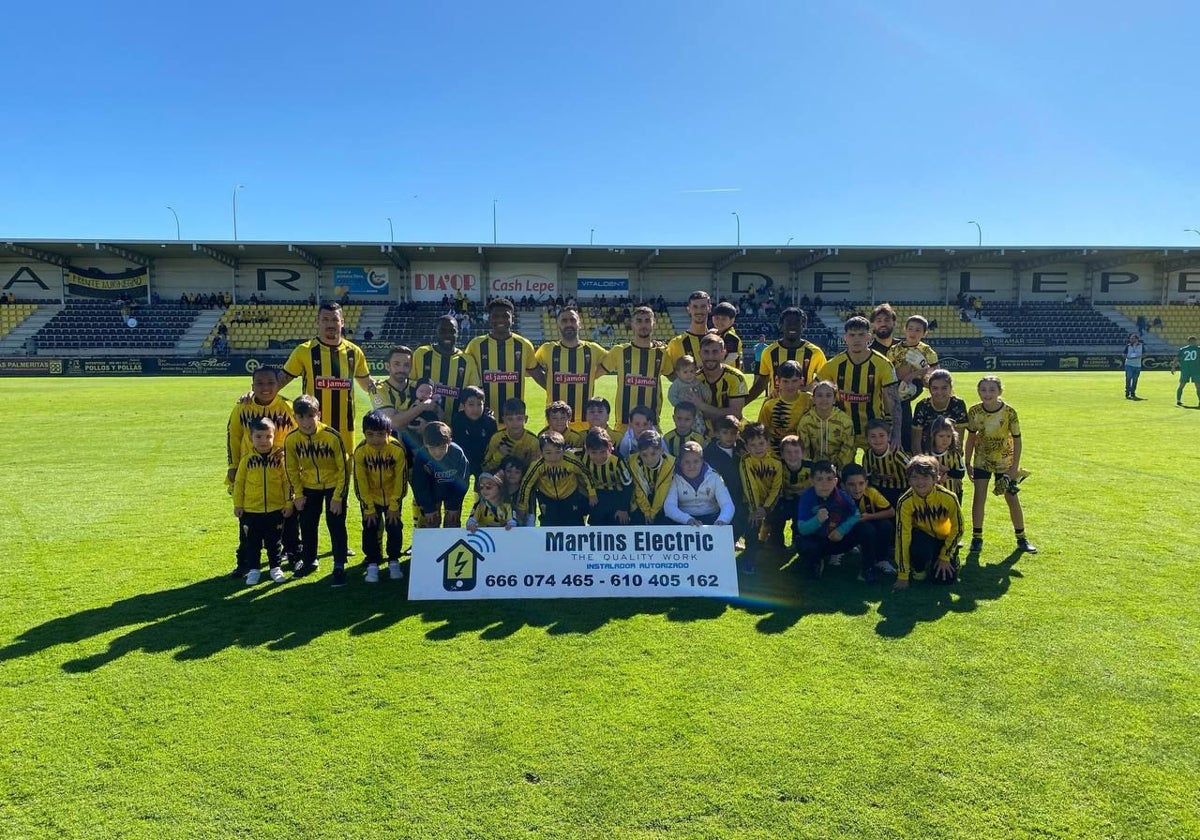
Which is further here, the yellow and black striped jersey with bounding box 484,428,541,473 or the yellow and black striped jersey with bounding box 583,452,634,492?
the yellow and black striped jersey with bounding box 484,428,541,473

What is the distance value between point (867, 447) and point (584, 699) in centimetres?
347

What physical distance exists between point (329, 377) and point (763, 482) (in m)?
3.65

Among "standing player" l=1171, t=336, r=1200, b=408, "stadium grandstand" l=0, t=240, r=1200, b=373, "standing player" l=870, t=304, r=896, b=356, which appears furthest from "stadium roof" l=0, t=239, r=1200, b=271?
"standing player" l=870, t=304, r=896, b=356

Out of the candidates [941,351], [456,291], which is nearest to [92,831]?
[941,351]

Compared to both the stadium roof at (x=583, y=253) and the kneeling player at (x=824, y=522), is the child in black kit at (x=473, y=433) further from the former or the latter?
the stadium roof at (x=583, y=253)

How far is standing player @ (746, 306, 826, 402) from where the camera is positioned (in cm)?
596

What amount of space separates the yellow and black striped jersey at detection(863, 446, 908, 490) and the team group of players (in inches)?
0.4

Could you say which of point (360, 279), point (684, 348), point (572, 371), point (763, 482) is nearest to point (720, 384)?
point (684, 348)

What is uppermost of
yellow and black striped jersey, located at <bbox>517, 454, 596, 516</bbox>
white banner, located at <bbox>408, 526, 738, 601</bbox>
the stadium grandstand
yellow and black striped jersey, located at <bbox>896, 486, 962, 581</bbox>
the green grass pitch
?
the stadium grandstand

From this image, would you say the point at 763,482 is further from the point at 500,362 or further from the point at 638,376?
the point at 500,362

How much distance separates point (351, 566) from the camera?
546 cm

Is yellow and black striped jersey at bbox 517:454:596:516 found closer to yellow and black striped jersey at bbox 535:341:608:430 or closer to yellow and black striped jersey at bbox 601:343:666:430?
yellow and black striped jersey at bbox 535:341:608:430

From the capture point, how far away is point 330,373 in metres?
5.76

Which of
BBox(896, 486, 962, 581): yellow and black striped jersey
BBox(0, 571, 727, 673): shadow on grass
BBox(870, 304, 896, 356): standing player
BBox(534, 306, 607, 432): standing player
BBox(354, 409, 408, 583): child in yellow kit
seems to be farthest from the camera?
BBox(870, 304, 896, 356): standing player
